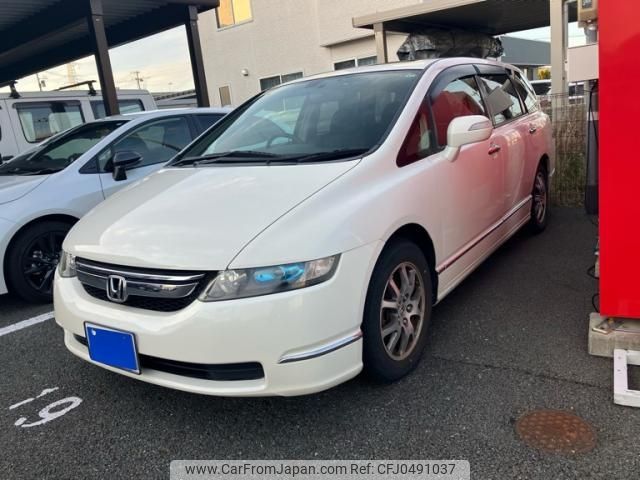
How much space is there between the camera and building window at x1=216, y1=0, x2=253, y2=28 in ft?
57.8

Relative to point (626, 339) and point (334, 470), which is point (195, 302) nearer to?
point (334, 470)

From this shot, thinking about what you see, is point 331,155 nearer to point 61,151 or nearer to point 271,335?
point 271,335

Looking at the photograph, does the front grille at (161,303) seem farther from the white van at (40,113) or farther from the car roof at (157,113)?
the white van at (40,113)

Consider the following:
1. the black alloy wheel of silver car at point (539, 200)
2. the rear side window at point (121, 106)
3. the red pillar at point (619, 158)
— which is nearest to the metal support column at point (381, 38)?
the rear side window at point (121, 106)

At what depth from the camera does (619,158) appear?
8.18 feet

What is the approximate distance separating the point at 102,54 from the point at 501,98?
566cm

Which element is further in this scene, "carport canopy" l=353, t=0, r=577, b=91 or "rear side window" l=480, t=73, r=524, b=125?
"carport canopy" l=353, t=0, r=577, b=91

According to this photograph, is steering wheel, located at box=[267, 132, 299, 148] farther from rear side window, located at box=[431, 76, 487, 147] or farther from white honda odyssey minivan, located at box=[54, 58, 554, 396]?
rear side window, located at box=[431, 76, 487, 147]

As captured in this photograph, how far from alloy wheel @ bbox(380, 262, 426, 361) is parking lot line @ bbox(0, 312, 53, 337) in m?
2.67

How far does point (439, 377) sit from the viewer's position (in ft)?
8.94

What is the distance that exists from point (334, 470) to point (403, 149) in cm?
160

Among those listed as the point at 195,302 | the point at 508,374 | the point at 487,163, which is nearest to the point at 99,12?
the point at 487,163

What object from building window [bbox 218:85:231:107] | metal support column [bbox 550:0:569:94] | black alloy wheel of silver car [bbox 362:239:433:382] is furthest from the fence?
building window [bbox 218:85:231:107]

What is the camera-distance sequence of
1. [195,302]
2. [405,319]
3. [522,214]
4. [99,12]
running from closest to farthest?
[195,302], [405,319], [522,214], [99,12]
